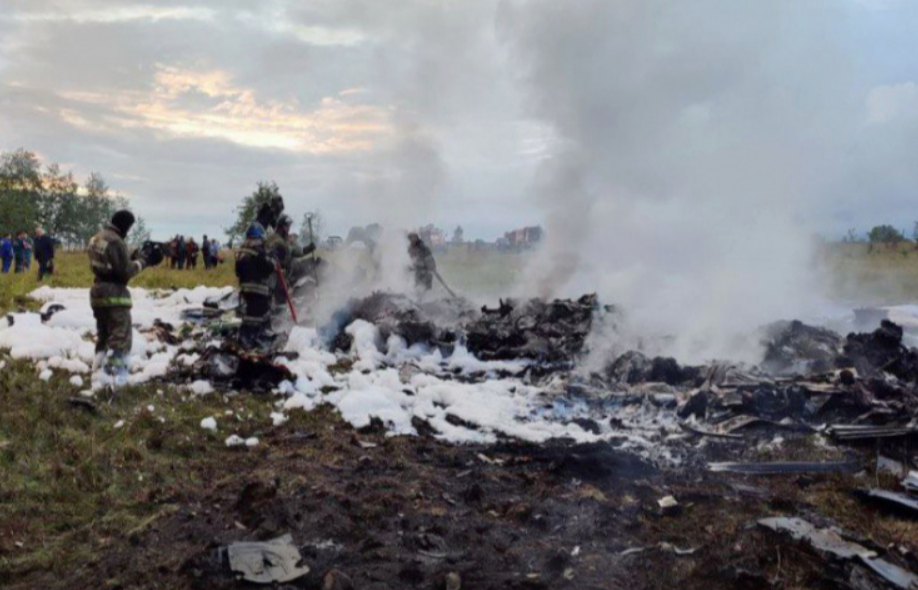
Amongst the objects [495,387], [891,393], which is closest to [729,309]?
[891,393]

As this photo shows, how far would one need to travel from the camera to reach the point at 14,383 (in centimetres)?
847

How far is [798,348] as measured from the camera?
1253 cm

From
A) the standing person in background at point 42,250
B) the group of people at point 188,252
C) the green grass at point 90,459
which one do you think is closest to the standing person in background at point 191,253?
the group of people at point 188,252

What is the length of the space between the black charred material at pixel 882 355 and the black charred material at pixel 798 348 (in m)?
0.41

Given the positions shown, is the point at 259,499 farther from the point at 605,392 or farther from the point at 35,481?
the point at 605,392

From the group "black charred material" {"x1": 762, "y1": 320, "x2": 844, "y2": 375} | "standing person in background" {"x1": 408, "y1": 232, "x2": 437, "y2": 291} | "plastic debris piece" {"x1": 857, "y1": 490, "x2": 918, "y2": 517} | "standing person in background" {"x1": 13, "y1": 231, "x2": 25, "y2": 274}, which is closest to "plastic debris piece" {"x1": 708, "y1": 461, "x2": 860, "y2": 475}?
"plastic debris piece" {"x1": 857, "y1": 490, "x2": 918, "y2": 517}

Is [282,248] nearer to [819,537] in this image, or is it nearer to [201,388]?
[201,388]

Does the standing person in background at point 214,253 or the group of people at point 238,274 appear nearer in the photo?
the group of people at point 238,274

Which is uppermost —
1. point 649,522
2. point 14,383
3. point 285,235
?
point 285,235

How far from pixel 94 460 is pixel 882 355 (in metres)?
11.5

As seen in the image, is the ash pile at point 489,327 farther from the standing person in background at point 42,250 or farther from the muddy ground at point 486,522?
the standing person in background at point 42,250

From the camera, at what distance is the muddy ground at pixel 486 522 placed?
4445 mm

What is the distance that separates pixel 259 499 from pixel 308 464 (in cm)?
116

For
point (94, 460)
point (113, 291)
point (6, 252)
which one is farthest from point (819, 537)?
point (6, 252)
